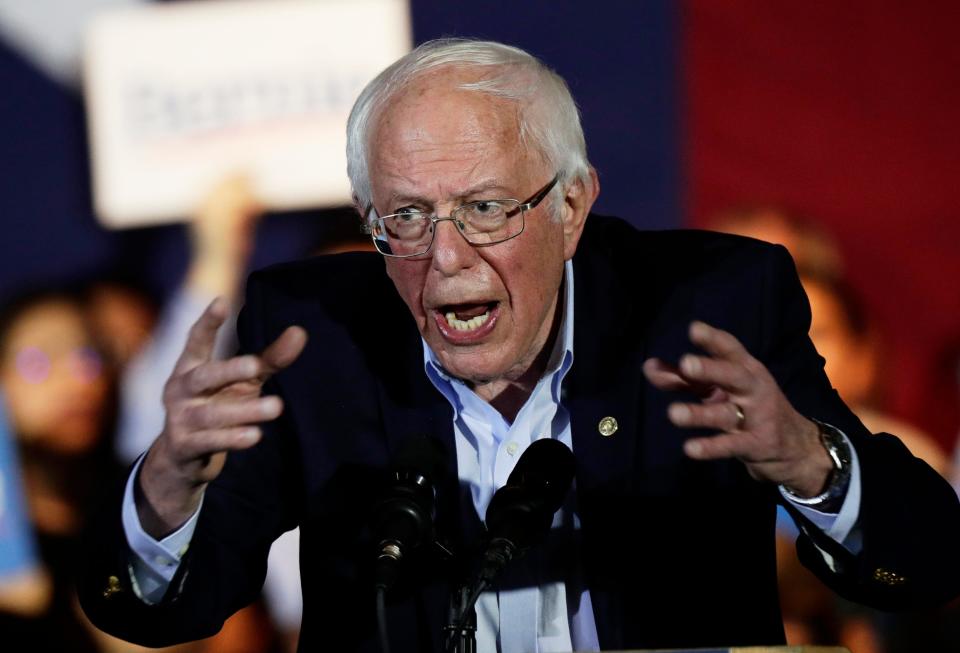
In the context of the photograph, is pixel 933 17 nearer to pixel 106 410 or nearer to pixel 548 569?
pixel 548 569

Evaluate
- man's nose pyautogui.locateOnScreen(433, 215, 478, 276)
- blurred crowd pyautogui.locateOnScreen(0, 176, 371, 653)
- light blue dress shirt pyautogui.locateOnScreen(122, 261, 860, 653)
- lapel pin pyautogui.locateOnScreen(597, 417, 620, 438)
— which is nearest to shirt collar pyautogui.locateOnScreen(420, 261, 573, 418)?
light blue dress shirt pyautogui.locateOnScreen(122, 261, 860, 653)

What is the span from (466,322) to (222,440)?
23.3 inches

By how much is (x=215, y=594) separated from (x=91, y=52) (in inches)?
87.3

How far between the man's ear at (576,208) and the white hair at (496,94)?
5 cm

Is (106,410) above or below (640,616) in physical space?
below

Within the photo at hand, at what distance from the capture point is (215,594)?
1893mm

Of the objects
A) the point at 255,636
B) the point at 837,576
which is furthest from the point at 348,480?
the point at 255,636

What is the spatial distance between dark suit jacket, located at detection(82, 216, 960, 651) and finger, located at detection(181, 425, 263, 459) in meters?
0.27

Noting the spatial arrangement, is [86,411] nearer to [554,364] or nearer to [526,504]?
[554,364]

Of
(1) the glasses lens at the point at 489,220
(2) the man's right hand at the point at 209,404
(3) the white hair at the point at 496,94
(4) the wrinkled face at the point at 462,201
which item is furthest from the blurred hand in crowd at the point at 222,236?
(2) the man's right hand at the point at 209,404

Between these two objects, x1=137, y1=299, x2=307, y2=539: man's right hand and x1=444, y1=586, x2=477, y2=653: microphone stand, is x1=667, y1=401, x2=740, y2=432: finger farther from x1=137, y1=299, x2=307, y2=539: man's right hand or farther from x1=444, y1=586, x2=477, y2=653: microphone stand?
x1=137, y1=299, x2=307, y2=539: man's right hand

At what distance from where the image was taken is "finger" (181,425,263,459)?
1.49m

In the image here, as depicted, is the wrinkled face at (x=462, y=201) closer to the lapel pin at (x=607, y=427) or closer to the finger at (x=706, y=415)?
the lapel pin at (x=607, y=427)

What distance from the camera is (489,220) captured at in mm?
1967
